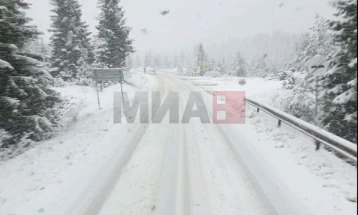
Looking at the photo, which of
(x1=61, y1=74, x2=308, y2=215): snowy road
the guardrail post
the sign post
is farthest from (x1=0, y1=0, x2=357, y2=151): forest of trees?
the sign post

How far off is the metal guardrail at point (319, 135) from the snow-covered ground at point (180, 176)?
0.38 meters

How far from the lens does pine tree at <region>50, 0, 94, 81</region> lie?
89.7 feet

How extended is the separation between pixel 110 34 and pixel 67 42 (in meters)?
4.61

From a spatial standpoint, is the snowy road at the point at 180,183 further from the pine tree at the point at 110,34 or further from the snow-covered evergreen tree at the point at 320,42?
the pine tree at the point at 110,34

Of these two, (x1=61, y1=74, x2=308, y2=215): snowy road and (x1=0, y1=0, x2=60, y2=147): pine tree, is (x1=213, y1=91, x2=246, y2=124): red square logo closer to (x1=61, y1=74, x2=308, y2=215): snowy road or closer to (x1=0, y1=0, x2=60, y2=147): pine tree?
(x1=61, y1=74, x2=308, y2=215): snowy road

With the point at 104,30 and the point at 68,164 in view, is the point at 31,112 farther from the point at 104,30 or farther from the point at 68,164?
the point at 104,30

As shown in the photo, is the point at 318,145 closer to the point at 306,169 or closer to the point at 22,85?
the point at 306,169

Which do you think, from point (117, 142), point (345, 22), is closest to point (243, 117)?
point (117, 142)

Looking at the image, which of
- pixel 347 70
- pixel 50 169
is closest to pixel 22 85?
pixel 50 169

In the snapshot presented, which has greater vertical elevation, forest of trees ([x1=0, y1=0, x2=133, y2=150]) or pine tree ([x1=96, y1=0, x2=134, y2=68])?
pine tree ([x1=96, y1=0, x2=134, y2=68])

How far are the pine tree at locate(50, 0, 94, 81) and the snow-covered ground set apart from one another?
1978cm

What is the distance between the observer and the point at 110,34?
2883cm

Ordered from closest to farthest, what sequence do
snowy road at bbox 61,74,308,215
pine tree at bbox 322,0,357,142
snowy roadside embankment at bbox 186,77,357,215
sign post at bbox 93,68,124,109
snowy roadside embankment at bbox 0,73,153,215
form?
pine tree at bbox 322,0,357,142 < snowy roadside embankment at bbox 186,77,357,215 < snowy road at bbox 61,74,308,215 < snowy roadside embankment at bbox 0,73,153,215 < sign post at bbox 93,68,124,109

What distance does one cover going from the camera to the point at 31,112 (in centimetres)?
1098
